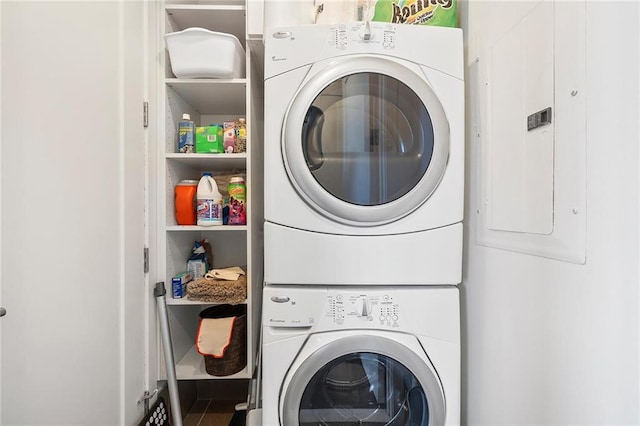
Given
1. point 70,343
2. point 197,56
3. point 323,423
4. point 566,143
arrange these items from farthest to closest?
1. point 197,56
2. point 323,423
3. point 70,343
4. point 566,143

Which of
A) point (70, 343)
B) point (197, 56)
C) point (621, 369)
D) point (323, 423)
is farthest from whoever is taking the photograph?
point (197, 56)

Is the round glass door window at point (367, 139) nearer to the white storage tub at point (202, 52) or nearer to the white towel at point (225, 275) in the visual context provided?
the white storage tub at point (202, 52)

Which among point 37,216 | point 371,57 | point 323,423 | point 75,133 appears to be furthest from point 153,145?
point 323,423

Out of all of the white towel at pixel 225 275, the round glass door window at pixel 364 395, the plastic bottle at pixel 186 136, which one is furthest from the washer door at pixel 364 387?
the plastic bottle at pixel 186 136

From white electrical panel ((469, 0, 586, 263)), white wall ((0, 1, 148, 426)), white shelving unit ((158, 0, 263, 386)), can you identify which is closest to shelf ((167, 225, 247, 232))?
white shelving unit ((158, 0, 263, 386))

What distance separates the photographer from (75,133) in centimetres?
91

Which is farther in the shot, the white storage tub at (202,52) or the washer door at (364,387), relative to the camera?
the white storage tub at (202,52)

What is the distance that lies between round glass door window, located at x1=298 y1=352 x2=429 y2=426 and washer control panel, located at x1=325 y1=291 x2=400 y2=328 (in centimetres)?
12

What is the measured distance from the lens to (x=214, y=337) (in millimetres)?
1331

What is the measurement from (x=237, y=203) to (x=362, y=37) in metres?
A: 0.88

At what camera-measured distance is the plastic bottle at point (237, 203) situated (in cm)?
142

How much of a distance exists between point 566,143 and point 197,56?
137 centimetres

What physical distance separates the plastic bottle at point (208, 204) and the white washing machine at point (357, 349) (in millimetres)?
542

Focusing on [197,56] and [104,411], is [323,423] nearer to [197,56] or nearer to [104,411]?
[104,411]
